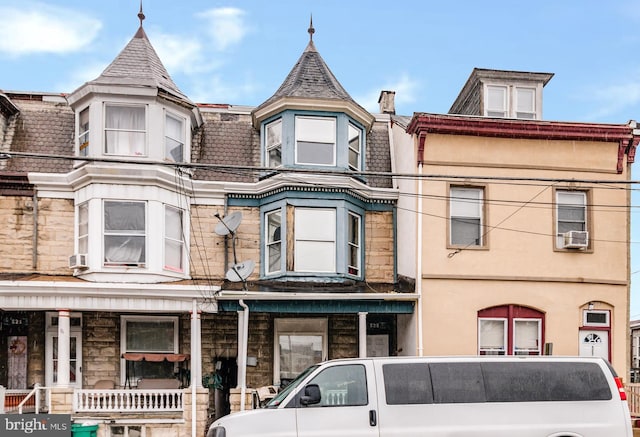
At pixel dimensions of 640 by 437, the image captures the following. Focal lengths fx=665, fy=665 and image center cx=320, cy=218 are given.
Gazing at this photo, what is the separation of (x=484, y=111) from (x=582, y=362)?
934 centimetres

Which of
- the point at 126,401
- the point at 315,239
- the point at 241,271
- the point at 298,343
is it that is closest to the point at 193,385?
the point at 126,401

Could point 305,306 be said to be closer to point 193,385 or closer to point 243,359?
point 243,359

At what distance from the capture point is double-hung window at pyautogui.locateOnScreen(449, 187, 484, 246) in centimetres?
1648

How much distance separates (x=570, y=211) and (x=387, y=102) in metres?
7.04

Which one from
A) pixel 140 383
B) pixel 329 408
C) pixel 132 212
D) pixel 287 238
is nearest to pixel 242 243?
pixel 287 238

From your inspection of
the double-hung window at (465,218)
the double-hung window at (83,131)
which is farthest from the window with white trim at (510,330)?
the double-hung window at (83,131)

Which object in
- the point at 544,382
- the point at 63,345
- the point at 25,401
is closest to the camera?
the point at 544,382

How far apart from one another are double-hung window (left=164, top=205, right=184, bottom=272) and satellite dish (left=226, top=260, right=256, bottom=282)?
1.79 metres

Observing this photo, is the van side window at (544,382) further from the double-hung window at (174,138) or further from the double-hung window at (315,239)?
the double-hung window at (174,138)

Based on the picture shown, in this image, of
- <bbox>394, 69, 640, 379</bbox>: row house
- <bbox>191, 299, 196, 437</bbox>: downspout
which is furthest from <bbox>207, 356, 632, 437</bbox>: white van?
<bbox>394, 69, 640, 379</bbox>: row house

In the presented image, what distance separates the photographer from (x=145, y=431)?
15031 mm

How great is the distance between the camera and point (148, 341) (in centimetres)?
1730

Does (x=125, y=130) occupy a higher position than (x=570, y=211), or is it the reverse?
(x=125, y=130)

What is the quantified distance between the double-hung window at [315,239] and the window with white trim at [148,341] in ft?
12.3
